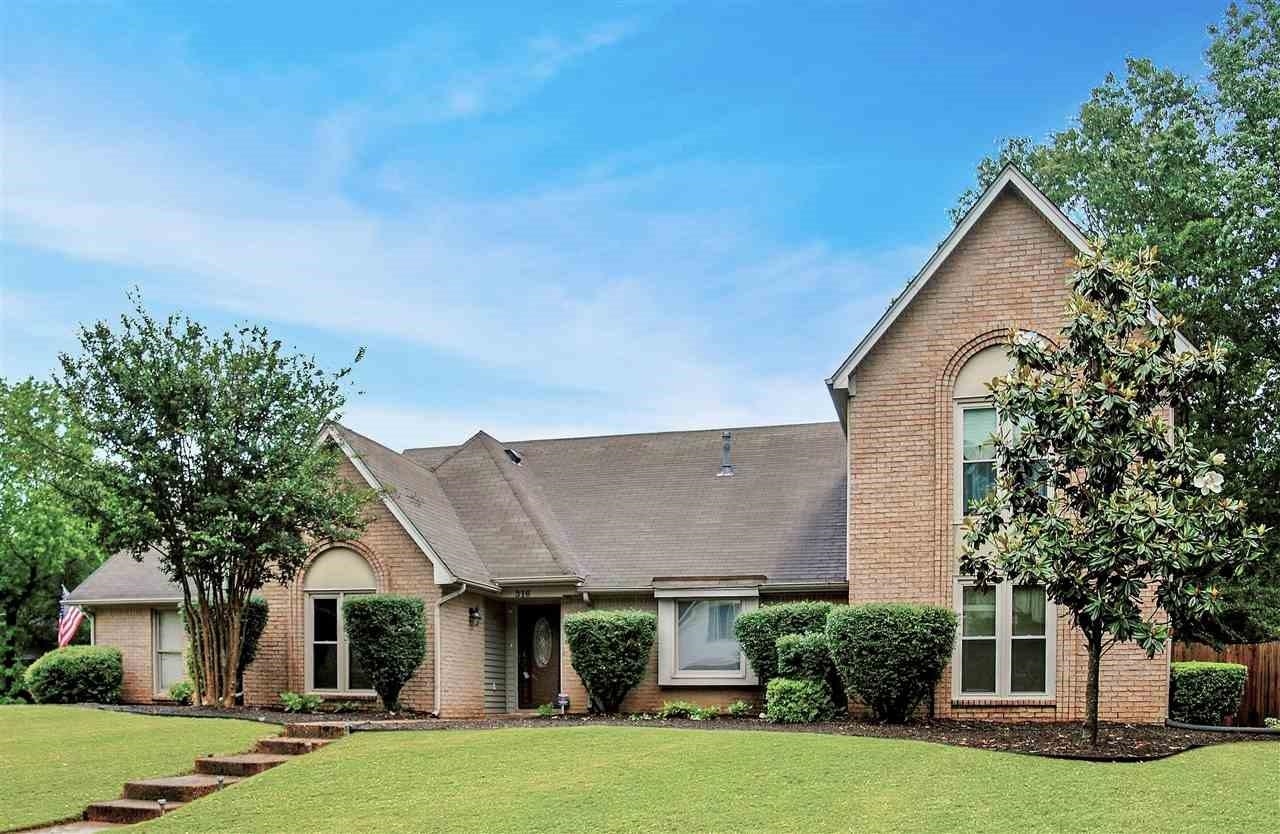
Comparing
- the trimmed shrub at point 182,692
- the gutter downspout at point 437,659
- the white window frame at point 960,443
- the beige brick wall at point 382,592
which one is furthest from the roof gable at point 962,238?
the trimmed shrub at point 182,692

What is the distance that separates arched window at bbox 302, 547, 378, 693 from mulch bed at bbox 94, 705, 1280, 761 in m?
1.54

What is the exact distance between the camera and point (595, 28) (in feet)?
54.1

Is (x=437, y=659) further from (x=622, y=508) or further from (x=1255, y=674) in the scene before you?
(x=1255, y=674)

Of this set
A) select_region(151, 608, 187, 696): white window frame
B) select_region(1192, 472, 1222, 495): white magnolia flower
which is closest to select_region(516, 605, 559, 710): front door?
select_region(151, 608, 187, 696): white window frame

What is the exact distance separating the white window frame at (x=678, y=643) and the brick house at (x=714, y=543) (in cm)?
4

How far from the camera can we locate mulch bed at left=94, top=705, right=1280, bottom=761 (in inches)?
564

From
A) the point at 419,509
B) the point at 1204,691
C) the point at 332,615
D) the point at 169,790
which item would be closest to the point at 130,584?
the point at 332,615

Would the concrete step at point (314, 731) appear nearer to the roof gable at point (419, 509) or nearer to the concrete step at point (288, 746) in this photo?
the concrete step at point (288, 746)

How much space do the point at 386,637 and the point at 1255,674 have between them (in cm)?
1436

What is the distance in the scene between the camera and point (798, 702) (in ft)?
60.1

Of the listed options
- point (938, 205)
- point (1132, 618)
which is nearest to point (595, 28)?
point (1132, 618)

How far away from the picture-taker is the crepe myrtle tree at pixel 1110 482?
45.8 ft

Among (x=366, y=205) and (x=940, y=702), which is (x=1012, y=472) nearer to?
(x=940, y=702)

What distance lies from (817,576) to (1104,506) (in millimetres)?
7477
